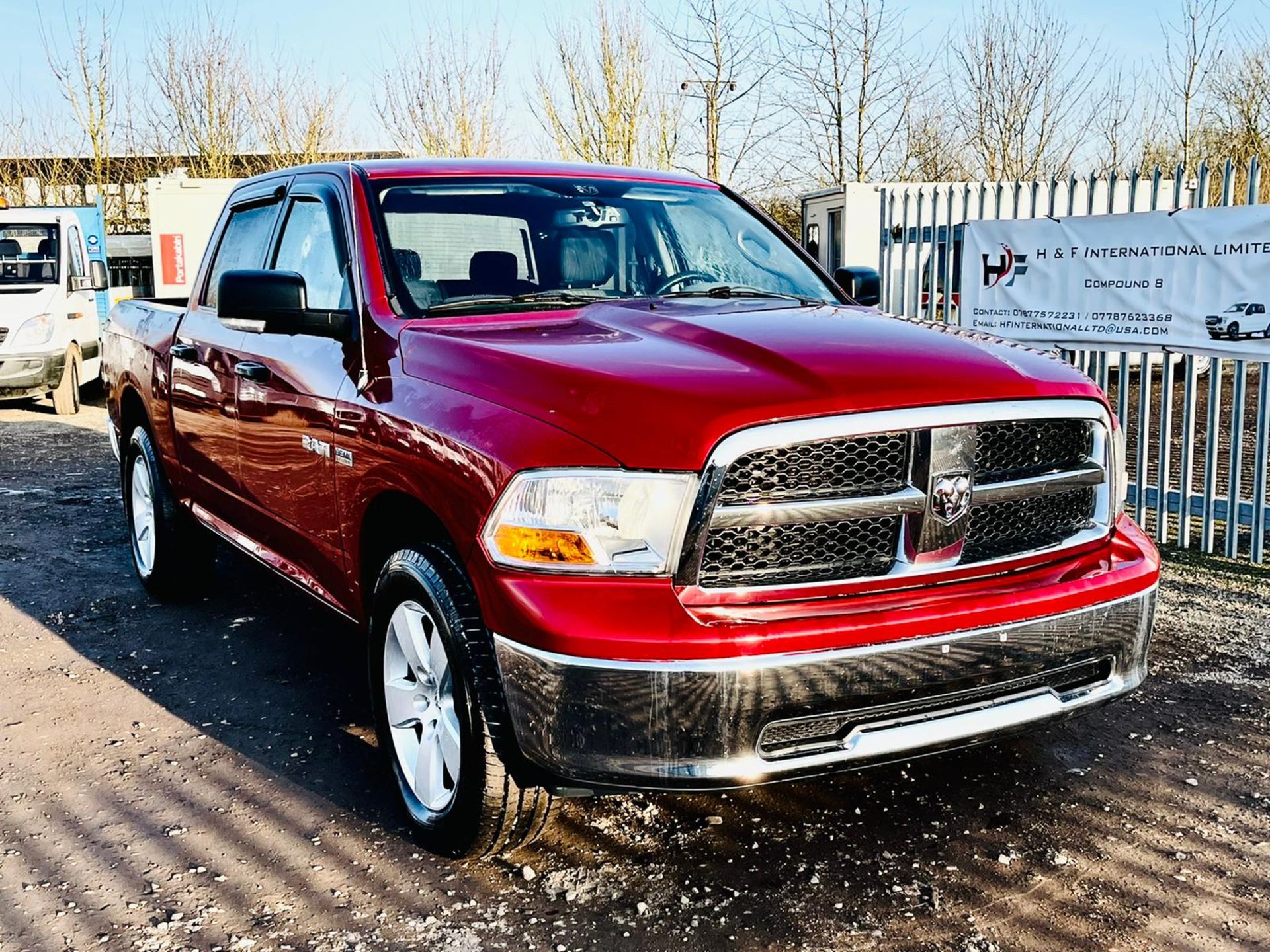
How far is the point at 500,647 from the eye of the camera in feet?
8.81

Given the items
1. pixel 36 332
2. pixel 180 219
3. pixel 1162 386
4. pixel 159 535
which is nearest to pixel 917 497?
pixel 159 535

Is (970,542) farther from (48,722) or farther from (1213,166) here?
(1213,166)

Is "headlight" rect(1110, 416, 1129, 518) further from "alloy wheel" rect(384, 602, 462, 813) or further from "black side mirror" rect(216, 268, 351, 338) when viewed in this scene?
"black side mirror" rect(216, 268, 351, 338)

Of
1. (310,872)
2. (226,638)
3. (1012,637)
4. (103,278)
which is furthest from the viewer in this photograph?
(103,278)

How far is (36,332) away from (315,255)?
1042 cm

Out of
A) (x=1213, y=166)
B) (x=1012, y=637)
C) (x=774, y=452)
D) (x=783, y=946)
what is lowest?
(x=783, y=946)

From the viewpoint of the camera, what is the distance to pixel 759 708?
2553 mm

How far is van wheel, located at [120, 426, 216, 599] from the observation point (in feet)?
17.6

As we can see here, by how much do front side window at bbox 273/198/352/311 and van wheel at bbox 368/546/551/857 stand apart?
1.08 metres

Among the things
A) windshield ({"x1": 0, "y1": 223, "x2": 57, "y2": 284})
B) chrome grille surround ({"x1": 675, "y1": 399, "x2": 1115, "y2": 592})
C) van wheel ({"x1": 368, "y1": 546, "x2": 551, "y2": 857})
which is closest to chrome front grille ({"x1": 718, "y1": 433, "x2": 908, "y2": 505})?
chrome grille surround ({"x1": 675, "y1": 399, "x2": 1115, "y2": 592})

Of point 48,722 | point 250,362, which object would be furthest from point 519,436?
point 48,722

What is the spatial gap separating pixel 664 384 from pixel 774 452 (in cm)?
30

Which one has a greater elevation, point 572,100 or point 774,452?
point 572,100

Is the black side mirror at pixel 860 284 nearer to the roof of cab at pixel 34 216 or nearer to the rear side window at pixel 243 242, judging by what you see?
the rear side window at pixel 243 242
